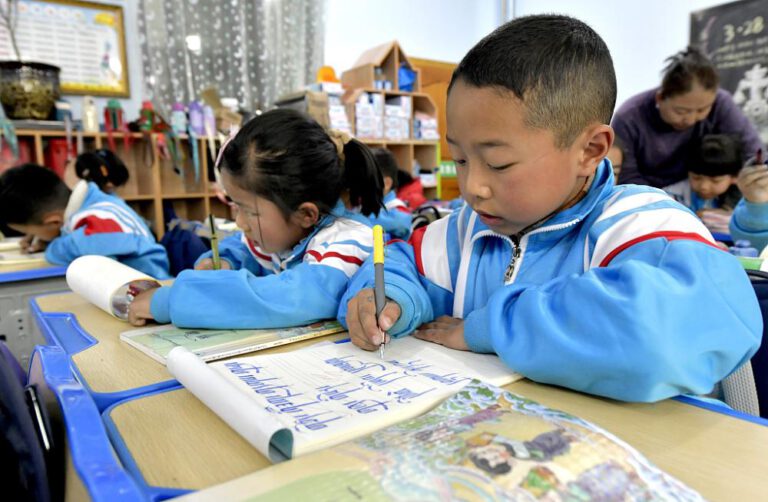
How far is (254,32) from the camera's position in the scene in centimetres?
411

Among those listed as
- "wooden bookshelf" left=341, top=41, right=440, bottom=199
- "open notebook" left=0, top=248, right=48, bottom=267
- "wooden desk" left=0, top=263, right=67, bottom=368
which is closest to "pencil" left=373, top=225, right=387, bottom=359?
"wooden desk" left=0, top=263, right=67, bottom=368

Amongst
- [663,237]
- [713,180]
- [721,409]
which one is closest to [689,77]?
[713,180]

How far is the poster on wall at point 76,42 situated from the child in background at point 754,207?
140 inches

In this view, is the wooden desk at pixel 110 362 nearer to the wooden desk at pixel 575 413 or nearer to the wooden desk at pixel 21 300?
the wooden desk at pixel 575 413

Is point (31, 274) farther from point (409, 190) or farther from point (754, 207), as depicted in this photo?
point (409, 190)

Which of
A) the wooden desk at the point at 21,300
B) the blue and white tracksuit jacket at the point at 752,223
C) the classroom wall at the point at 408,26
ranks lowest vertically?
the wooden desk at the point at 21,300

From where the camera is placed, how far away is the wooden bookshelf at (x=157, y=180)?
3.28m

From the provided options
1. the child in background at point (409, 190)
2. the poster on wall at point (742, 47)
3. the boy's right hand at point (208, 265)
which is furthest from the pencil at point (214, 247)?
the poster on wall at point (742, 47)

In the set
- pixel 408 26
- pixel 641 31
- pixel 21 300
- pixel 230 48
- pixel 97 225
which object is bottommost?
pixel 21 300

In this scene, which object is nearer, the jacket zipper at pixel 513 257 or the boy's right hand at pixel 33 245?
the jacket zipper at pixel 513 257

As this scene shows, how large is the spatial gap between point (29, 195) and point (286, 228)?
1.36m

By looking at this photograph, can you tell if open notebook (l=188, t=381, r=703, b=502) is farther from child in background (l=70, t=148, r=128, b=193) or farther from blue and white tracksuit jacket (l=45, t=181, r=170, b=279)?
child in background (l=70, t=148, r=128, b=193)

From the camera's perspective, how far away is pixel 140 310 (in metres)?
0.93

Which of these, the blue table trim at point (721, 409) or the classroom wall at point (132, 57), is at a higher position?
the classroom wall at point (132, 57)
